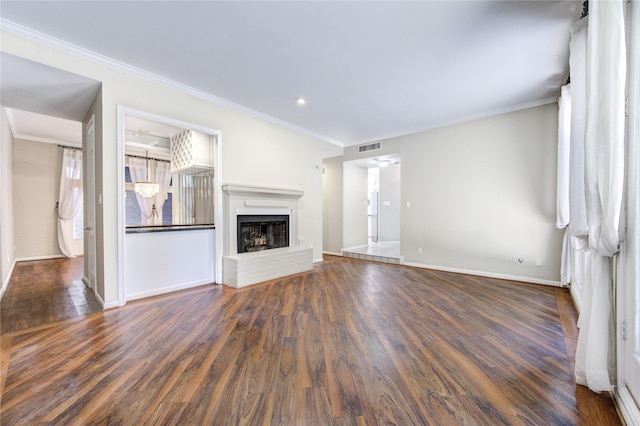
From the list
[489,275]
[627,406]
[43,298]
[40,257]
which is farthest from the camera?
[40,257]

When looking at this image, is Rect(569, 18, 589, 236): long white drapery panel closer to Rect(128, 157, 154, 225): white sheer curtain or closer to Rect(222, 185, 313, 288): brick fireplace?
Rect(222, 185, 313, 288): brick fireplace

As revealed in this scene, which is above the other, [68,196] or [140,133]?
[140,133]

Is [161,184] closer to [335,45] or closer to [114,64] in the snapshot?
[114,64]

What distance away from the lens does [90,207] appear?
3707 mm

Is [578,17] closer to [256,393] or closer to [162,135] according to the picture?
[256,393]

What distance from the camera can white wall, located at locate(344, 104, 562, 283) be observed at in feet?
13.2

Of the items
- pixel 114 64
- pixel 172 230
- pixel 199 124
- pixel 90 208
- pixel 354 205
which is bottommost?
pixel 172 230

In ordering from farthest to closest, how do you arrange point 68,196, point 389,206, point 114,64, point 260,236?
point 389,206 < point 68,196 < point 260,236 < point 114,64

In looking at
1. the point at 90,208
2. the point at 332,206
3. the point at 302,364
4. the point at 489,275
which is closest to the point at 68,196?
the point at 90,208

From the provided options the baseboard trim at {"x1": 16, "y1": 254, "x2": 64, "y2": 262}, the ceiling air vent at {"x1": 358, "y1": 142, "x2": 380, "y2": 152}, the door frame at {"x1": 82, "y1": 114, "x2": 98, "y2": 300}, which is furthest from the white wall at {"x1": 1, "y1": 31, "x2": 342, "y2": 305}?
the baseboard trim at {"x1": 16, "y1": 254, "x2": 64, "y2": 262}

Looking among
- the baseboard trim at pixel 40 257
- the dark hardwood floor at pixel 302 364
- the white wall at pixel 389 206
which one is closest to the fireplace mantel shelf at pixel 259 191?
the dark hardwood floor at pixel 302 364

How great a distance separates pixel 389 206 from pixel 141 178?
Result: 7.18 metres

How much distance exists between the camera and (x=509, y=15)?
7.42 ft

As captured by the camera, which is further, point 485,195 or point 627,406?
point 485,195
